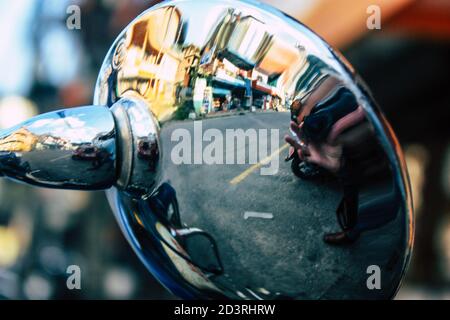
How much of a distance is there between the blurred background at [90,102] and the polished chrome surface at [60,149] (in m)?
0.66

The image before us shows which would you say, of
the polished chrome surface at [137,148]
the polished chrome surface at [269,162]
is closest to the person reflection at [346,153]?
the polished chrome surface at [269,162]

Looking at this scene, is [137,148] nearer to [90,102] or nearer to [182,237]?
[182,237]

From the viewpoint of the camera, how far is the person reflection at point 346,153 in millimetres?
374

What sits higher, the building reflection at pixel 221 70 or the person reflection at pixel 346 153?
the building reflection at pixel 221 70

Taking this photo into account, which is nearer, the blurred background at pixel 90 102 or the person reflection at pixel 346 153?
the person reflection at pixel 346 153

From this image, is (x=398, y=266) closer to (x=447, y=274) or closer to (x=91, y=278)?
(x=91, y=278)

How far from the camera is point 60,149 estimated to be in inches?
15.8

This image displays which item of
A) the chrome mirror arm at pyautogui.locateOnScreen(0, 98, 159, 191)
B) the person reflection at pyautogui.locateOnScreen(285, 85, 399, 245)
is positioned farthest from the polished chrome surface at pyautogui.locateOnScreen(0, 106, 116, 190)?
the person reflection at pyautogui.locateOnScreen(285, 85, 399, 245)

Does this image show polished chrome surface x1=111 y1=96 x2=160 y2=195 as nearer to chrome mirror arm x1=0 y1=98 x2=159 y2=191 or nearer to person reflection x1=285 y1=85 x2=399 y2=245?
chrome mirror arm x1=0 y1=98 x2=159 y2=191

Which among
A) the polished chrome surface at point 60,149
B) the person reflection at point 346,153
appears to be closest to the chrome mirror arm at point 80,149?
the polished chrome surface at point 60,149

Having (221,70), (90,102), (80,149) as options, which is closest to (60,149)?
(80,149)

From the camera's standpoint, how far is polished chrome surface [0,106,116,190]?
1.32ft

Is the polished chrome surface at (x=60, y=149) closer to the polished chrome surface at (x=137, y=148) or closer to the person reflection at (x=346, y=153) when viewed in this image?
the polished chrome surface at (x=137, y=148)

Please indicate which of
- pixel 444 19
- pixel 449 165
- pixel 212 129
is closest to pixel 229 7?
pixel 212 129
